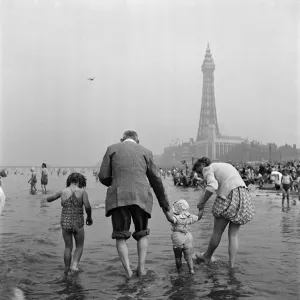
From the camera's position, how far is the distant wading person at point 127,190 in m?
5.20

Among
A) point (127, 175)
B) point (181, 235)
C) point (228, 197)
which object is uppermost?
point (127, 175)

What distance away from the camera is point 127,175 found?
5.27 m

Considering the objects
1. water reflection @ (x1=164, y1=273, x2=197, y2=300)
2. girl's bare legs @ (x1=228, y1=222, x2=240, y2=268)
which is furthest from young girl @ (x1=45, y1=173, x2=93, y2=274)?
girl's bare legs @ (x1=228, y1=222, x2=240, y2=268)

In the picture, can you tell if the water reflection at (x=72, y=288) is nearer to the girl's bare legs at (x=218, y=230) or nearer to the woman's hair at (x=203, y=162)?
the girl's bare legs at (x=218, y=230)

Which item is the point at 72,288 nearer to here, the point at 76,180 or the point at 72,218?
the point at 72,218

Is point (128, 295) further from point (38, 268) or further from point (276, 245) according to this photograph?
point (276, 245)

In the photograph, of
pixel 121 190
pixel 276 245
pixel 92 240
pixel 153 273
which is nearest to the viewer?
pixel 121 190

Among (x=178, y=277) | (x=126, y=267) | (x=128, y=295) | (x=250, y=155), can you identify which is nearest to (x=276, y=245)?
(x=178, y=277)

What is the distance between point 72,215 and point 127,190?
869 mm

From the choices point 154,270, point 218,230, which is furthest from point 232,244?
point 154,270

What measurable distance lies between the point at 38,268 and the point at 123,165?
1957mm

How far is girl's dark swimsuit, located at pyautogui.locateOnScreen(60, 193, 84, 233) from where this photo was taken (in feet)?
18.3

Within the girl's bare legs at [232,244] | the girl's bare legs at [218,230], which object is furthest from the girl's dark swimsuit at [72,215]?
the girl's bare legs at [232,244]

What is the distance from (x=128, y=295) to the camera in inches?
181
